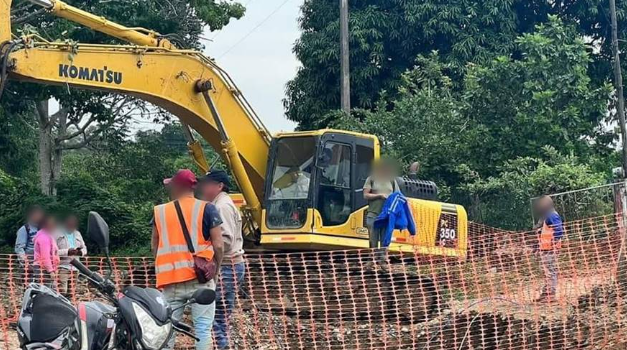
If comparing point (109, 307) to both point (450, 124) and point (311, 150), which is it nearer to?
point (311, 150)

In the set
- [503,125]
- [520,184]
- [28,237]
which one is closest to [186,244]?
[28,237]

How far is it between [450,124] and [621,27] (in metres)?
9.50

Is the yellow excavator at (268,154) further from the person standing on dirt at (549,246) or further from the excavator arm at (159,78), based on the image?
the person standing on dirt at (549,246)

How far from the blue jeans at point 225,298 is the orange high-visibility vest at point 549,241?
3900 millimetres

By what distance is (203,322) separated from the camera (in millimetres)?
5977

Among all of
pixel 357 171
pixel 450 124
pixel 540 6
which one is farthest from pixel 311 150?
pixel 540 6

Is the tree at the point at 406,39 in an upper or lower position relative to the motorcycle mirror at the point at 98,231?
upper

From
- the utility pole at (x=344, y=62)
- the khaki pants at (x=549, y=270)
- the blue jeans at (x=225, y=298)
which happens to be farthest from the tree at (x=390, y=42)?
the blue jeans at (x=225, y=298)

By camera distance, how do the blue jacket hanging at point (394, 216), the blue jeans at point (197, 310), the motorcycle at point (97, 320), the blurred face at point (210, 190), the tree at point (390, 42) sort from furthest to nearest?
the tree at point (390, 42), the blue jacket hanging at point (394, 216), the blurred face at point (210, 190), the blue jeans at point (197, 310), the motorcycle at point (97, 320)

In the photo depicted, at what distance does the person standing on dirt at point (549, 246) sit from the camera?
30.0ft

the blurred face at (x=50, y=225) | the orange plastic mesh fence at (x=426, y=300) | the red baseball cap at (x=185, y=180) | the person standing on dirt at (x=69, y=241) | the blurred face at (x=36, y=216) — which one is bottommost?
the orange plastic mesh fence at (x=426, y=300)

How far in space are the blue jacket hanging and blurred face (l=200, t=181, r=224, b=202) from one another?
3.52 meters

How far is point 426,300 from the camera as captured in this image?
9.60 meters

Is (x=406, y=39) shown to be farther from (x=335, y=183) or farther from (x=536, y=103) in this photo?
(x=335, y=183)
